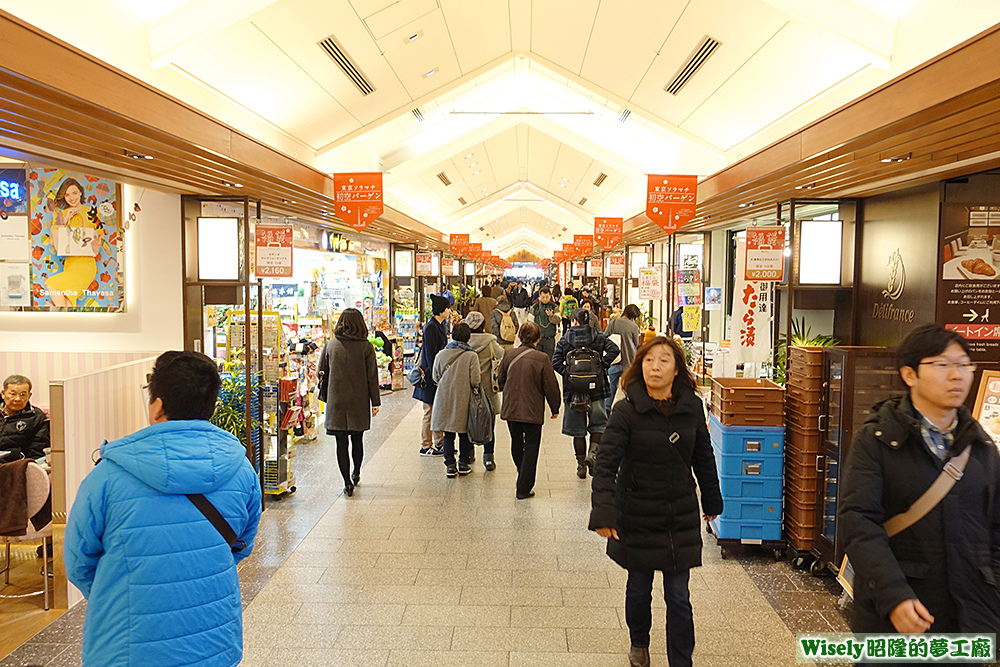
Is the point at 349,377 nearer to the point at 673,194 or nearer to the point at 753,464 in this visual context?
the point at 753,464

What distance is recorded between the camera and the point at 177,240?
6500 mm

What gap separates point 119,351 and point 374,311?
814 centimetres

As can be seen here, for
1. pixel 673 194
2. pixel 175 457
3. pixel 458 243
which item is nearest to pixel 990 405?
pixel 175 457

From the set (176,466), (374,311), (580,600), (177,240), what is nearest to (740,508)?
(580,600)

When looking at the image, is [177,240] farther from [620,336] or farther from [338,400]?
[620,336]

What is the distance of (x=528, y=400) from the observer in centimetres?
635

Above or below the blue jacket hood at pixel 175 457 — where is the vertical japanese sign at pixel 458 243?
above

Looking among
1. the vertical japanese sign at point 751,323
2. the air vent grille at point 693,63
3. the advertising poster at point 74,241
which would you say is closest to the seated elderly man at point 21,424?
the advertising poster at point 74,241

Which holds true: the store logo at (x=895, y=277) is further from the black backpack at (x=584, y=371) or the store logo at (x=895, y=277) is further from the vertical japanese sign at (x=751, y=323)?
the black backpack at (x=584, y=371)

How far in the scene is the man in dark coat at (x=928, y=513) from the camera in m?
2.17

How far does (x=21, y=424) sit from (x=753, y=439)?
17.9 feet

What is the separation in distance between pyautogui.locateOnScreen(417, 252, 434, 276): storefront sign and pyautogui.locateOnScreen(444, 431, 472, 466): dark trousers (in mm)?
10405

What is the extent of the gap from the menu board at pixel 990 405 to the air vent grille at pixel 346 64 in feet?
18.0

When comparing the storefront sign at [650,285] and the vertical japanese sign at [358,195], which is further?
the storefront sign at [650,285]
